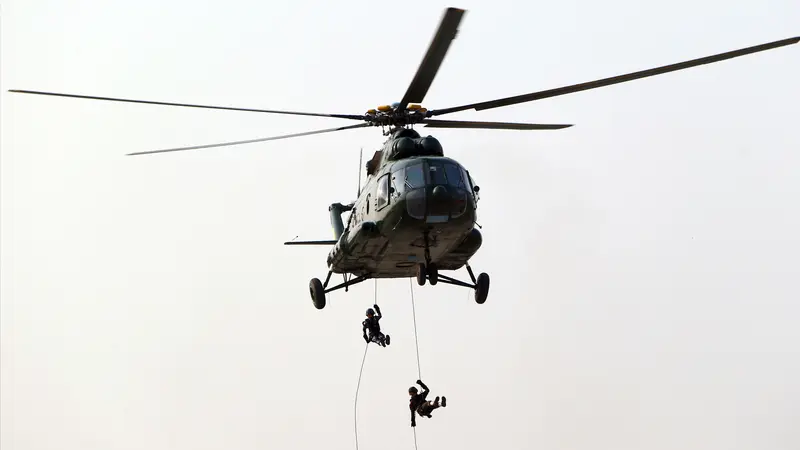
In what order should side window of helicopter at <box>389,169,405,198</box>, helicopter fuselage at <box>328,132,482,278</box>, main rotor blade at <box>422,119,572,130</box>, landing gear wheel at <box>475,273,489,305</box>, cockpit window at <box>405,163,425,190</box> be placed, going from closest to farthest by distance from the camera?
helicopter fuselage at <box>328,132,482,278</box>, cockpit window at <box>405,163,425,190</box>, side window of helicopter at <box>389,169,405,198</box>, main rotor blade at <box>422,119,572,130</box>, landing gear wheel at <box>475,273,489,305</box>

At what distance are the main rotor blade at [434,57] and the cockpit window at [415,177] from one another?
5.03 feet

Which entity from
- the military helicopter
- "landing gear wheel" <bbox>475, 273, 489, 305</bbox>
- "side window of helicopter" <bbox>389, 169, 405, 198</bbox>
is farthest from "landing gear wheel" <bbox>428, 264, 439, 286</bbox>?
"landing gear wheel" <bbox>475, 273, 489, 305</bbox>

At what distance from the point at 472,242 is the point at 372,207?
2530mm

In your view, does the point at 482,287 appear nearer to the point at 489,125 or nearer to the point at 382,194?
the point at 489,125

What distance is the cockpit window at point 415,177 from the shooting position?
16.2m

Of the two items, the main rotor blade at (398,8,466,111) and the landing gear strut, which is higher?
the main rotor blade at (398,8,466,111)

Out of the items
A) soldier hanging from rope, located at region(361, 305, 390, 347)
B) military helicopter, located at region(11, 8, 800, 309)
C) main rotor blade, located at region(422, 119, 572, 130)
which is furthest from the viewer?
Result: soldier hanging from rope, located at region(361, 305, 390, 347)

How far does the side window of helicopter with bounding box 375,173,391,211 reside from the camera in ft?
55.9

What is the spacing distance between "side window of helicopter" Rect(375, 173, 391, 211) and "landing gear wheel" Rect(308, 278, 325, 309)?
17.1ft

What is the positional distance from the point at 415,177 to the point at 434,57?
9.08 ft

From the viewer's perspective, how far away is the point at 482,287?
2028cm

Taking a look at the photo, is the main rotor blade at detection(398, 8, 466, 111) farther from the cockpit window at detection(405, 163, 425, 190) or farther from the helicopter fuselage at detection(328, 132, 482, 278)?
the cockpit window at detection(405, 163, 425, 190)

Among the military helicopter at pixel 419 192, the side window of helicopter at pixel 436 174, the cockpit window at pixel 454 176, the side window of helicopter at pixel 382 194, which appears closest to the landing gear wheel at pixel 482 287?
the military helicopter at pixel 419 192

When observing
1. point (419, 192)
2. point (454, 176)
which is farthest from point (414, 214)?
point (454, 176)
